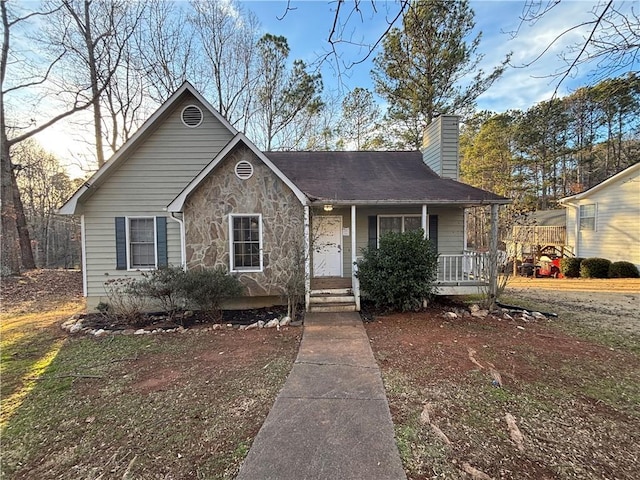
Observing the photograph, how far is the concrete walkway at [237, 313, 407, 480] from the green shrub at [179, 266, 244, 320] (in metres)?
3.13

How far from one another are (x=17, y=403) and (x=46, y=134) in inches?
583

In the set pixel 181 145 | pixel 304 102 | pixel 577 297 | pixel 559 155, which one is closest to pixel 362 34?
pixel 181 145

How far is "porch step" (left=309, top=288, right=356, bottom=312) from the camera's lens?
757cm

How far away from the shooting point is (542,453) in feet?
8.73

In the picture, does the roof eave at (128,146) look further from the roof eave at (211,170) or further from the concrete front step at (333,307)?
the concrete front step at (333,307)

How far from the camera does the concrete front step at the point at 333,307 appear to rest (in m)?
7.55

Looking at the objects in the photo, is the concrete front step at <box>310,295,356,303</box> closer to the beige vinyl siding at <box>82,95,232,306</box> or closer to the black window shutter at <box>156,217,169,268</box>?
the beige vinyl siding at <box>82,95,232,306</box>

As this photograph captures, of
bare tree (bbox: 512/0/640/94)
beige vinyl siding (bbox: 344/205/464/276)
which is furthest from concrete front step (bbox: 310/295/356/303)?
bare tree (bbox: 512/0/640/94)

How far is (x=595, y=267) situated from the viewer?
546 inches

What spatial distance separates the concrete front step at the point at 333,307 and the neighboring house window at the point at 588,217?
15.1m

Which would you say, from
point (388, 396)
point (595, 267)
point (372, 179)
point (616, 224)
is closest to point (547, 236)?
point (616, 224)

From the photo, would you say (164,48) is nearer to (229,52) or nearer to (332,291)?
(229,52)

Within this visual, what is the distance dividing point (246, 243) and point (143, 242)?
304cm

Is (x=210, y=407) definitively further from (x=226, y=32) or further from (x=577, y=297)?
(x=226, y=32)
